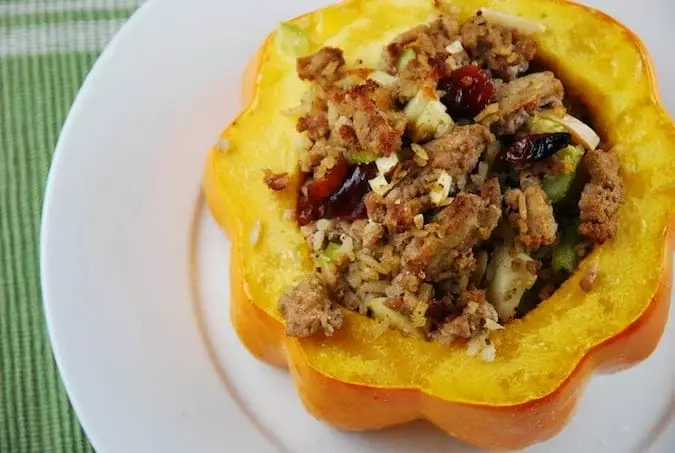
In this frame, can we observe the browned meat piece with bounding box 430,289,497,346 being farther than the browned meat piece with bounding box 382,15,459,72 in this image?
No

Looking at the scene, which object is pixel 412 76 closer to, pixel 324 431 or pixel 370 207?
pixel 370 207

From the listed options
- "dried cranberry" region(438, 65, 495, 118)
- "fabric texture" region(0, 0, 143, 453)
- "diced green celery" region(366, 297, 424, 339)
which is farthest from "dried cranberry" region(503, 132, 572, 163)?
"fabric texture" region(0, 0, 143, 453)

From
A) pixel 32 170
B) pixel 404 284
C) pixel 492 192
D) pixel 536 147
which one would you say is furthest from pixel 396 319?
pixel 32 170

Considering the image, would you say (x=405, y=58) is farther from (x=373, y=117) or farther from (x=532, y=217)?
(x=532, y=217)

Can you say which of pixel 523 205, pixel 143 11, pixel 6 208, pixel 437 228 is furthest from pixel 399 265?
pixel 6 208

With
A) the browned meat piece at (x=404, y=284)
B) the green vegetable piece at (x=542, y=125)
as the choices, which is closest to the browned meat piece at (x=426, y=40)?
the green vegetable piece at (x=542, y=125)

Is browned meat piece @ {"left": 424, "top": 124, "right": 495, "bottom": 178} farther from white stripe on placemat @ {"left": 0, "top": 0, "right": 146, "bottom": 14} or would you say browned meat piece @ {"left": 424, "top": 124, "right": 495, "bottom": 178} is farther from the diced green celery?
white stripe on placemat @ {"left": 0, "top": 0, "right": 146, "bottom": 14}
